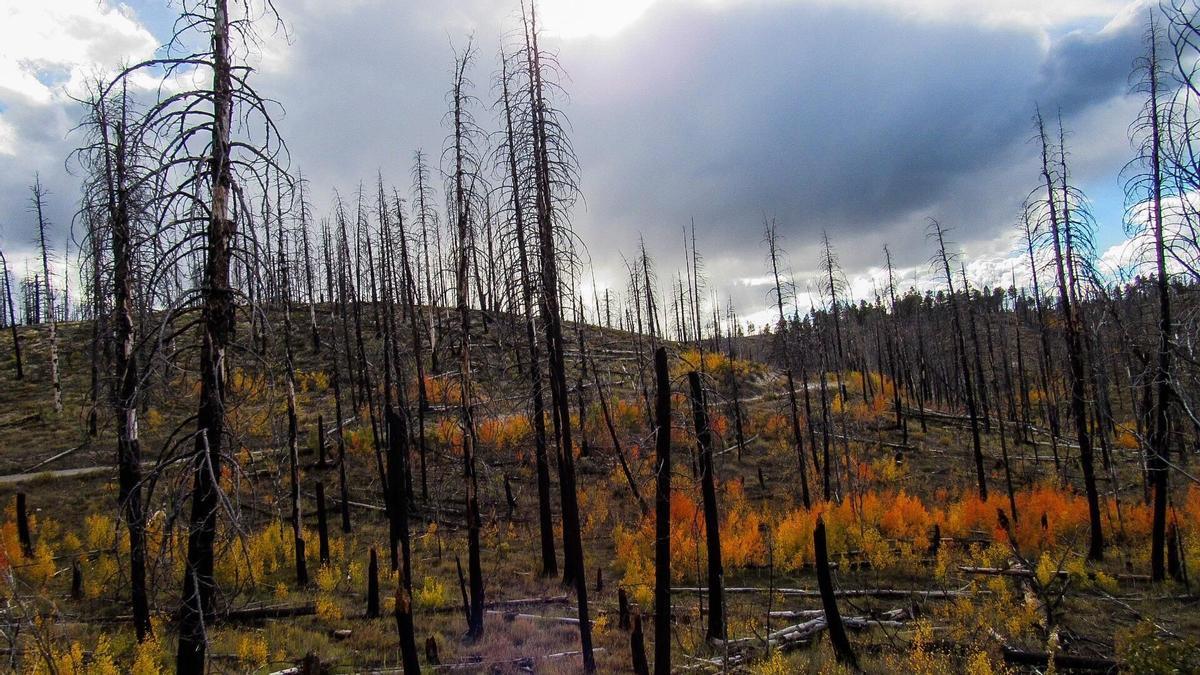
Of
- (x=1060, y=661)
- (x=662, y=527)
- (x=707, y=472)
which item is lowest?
(x=1060, y=661)

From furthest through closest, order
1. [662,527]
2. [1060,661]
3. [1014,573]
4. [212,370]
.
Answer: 1. [1014,573]
2. [1060,661]
3. [662,527]
4. [212,370]

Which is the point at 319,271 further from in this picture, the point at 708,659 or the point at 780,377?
the point at 708,659

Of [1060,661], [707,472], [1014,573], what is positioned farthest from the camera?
[1014,573]

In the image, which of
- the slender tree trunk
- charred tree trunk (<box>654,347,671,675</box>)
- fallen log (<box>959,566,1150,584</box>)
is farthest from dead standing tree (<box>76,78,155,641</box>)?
fallen log (<box>959,566,1150,584</box>)

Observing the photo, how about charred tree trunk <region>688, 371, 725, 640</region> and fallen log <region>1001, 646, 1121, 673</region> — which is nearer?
fallen log <region>1001, 646, 1121, 673</region>

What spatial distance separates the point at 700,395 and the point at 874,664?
5.58 metres

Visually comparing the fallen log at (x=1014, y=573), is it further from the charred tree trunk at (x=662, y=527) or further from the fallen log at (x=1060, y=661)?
the charred tree trunk at (x=662, y=527)

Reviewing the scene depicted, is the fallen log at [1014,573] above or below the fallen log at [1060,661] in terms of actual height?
below

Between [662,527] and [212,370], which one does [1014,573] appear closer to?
[662,527]

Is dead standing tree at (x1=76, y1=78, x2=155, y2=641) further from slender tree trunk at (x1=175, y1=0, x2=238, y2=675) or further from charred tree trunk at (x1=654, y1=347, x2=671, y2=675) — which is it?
charred tree trunk at (x1=654, y1=347, x2=671, y2=675)

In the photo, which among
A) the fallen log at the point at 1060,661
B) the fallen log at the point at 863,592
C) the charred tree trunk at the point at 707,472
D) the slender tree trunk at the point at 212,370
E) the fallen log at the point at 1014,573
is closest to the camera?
the slender tree trunk at the point at 212,370

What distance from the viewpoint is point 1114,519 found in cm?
2111

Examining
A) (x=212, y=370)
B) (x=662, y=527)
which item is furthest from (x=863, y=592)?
(x=212, y=370)

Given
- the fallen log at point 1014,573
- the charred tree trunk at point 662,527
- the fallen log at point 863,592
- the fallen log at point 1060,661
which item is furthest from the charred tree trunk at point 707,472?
the fallen log at point 1014,573
